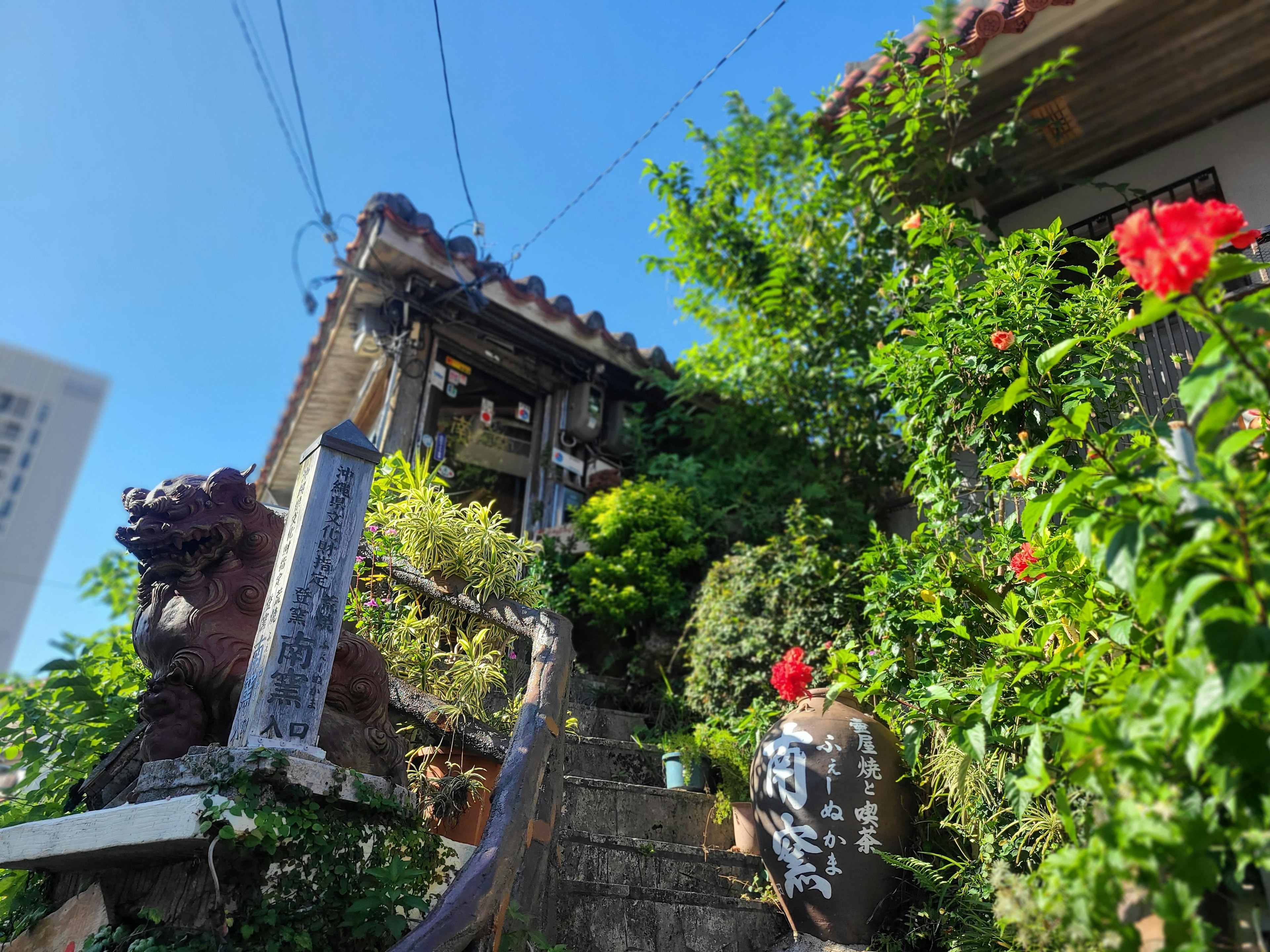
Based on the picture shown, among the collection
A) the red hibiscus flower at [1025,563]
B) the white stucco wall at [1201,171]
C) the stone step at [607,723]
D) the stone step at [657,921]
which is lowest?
the stone step at [657,921]

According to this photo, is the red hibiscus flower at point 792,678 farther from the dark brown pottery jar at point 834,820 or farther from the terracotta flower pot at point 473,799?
the terracotta flower pot at point 473,799

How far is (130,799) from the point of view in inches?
107

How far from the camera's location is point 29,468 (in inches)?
2382

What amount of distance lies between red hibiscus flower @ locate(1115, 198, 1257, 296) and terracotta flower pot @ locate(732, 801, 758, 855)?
3.38m

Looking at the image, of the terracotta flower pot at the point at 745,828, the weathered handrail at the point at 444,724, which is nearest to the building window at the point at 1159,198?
the terracotta flower pot at the point at 745,828

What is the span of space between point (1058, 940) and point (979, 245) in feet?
10.1

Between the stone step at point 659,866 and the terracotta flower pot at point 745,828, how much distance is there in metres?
0.14

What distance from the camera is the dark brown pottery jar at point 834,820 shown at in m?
3.47

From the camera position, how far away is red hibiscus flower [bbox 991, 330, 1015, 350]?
3.50m

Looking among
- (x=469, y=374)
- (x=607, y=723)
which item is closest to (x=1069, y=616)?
(x=607, y=723)

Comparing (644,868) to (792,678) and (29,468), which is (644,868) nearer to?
(792,678)

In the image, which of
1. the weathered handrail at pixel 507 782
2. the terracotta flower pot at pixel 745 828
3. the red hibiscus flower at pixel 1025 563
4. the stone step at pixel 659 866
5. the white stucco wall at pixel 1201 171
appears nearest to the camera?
the weathered handrail at pixel 507 782

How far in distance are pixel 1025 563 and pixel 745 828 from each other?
225 cm

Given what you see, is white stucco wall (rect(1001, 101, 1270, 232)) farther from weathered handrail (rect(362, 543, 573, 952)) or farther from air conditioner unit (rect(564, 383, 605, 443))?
weathered handrail (rect(362, 543, 573, 952))
